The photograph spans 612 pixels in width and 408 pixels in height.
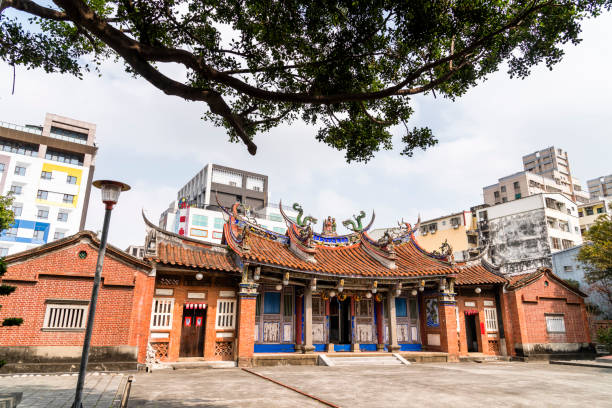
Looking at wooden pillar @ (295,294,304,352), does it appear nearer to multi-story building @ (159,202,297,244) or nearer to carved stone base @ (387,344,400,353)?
carved stone base @ (387,344,400,353)

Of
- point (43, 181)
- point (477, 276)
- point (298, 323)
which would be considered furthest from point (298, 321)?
point (43, 181)

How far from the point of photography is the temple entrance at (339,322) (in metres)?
17.2

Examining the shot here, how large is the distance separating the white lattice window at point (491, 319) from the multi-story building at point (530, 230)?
22347 millimetres

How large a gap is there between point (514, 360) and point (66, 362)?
18005 mm

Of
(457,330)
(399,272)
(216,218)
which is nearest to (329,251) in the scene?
(399,272)

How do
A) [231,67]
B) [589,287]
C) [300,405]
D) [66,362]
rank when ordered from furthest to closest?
1. [589,287]
2. [66,362]
3. [231,67]
4. [300,405]

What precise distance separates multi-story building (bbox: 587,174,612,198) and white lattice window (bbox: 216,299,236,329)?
81683mm

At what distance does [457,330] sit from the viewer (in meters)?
17.5

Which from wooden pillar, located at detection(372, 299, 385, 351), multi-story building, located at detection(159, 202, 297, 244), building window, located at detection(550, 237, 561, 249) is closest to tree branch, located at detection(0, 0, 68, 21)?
wooden pillar, located at detection(372, 299, 385, 351)

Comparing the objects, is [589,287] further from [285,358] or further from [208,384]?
[208,384]

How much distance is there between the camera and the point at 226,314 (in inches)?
559

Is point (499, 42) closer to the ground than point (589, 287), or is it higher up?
higher up

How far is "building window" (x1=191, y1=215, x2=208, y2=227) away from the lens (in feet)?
161

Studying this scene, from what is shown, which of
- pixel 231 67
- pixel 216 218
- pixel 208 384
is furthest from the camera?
pixel 216 218
